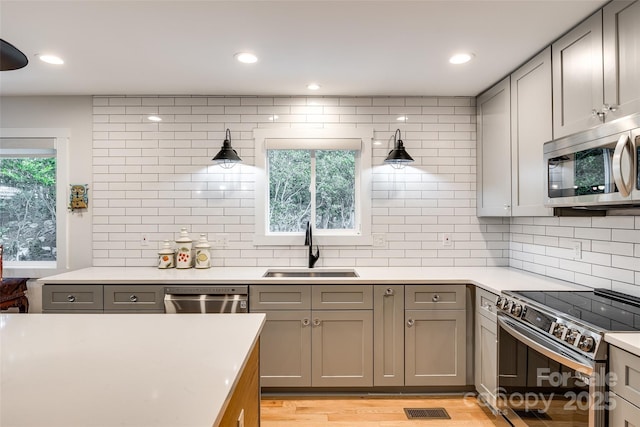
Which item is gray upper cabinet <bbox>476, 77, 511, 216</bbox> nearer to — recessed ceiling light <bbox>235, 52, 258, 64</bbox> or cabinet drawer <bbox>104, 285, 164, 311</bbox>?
recessed ceiling light <bbox>235, 52, 258, 64</bbox>

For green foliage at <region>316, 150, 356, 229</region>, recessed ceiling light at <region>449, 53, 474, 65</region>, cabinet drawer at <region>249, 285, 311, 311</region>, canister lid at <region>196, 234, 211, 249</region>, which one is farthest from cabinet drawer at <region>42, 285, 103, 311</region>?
recessed ceiling light at <region>449, 53, 474, 65</region>

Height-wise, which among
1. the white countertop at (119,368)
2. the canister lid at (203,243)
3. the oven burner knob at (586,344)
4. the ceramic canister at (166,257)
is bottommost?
the oven burner knob at (586,344)

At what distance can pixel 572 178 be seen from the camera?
77.2 inches

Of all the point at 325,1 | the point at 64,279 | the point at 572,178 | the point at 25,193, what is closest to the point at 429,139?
the point at 572,178

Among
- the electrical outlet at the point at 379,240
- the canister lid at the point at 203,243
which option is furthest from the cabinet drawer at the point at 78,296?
the electrical outlet at the point at 379,240

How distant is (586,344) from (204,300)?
2.29m

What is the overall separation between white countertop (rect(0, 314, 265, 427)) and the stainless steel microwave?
1.69 m

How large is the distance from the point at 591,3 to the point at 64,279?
3736 millimetres

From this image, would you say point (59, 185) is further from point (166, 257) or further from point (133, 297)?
point (133, 297)

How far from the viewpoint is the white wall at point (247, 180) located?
3.29 meters

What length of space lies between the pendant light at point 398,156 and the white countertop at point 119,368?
1882mm

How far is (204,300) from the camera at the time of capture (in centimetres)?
269

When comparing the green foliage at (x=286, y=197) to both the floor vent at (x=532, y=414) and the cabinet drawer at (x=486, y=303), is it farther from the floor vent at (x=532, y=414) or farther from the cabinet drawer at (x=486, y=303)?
the floor vent at (x=532, y=414)

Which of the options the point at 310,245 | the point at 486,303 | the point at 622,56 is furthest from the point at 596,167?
the point at 310,245
